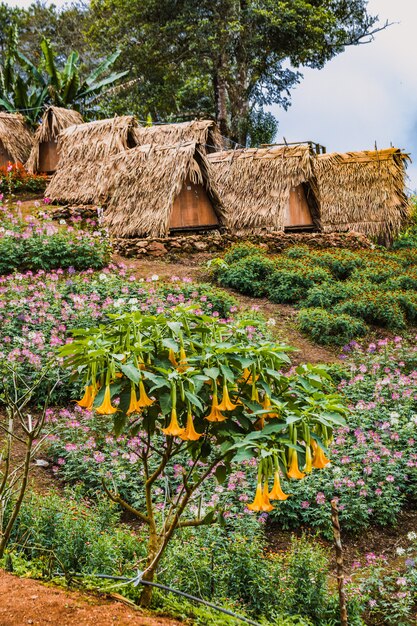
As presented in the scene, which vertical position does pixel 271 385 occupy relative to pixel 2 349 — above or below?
above

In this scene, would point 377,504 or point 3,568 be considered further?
point 377,504

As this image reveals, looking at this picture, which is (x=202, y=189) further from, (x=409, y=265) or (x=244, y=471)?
(x=244, y=471)

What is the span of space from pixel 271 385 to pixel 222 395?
1.15ft

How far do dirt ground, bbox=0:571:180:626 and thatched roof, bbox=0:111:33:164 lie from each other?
20356mm

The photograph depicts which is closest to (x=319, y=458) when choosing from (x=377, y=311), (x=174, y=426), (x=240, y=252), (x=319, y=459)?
(x=319, y=459)

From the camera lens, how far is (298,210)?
57.6 ft

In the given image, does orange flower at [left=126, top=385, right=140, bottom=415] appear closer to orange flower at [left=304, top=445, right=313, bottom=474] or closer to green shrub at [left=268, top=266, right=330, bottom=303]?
orange flower at [left=304, top=445, right=313, bottom=474]

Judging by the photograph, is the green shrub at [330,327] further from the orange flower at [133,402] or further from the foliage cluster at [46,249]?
the orange flower at [133,402]

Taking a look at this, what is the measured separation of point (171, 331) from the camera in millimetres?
3270

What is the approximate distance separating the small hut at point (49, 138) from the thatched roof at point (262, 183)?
697 cm

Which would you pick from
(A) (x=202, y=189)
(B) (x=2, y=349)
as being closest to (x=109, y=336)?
(B) (x=2, y=349)

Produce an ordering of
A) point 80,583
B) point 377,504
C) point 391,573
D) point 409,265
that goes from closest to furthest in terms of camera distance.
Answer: point 80,583 < point 391,573 < point 377,504 < point 409,265

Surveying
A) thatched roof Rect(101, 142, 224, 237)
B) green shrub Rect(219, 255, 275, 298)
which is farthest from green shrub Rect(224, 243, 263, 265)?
thatched roof Rect(101, 142, 224, 237)

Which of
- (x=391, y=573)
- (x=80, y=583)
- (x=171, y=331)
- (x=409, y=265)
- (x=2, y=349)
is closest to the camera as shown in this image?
(x=171, y=331)
